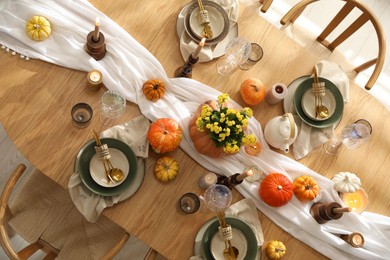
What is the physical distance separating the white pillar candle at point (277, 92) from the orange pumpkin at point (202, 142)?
1.10 feet

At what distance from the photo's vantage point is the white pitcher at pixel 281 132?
173 cm

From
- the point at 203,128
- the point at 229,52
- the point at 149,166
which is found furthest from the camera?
the point at 229,52

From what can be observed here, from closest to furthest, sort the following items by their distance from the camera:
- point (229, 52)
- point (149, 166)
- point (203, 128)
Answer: point (203, 128) < point (149, 166) < point (229, 52)

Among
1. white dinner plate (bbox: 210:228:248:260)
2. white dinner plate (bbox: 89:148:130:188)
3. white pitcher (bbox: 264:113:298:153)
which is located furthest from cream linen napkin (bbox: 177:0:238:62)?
white dinner plate (bbox: 210:228:248:260)

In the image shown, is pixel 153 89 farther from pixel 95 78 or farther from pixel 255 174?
pixel 255 174

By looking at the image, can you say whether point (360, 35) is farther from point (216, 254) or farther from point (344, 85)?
point (216, 254)

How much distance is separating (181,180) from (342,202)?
717 millimetres

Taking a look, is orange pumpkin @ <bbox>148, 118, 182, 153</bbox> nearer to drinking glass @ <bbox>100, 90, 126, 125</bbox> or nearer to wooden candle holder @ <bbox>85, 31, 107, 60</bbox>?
drinking glass @ <bbox>100, 90, 126, 125</bbox>

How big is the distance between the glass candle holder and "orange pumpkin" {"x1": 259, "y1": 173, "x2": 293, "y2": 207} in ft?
2.55

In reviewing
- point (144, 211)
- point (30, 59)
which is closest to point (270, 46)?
point (144, 211)

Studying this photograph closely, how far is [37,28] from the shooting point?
1721mm

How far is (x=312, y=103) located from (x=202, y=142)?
578 mm

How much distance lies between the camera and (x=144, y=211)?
1.69 metres

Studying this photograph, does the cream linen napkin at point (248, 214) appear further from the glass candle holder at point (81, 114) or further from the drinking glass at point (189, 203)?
the glass candle holder at point (81, 114)
